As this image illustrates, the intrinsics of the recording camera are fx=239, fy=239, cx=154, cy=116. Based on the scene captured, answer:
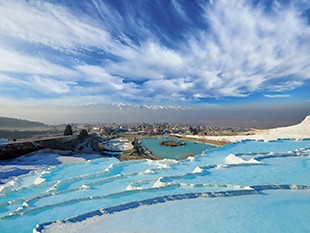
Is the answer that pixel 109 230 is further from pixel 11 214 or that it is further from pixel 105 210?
pixel 11 214

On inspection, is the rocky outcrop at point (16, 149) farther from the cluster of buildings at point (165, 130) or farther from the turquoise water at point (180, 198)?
the cluster of buildings at point (165, 130)

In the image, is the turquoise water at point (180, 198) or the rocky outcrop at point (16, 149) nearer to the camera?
the turquoise water at point (180, 198)

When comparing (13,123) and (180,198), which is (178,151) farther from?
(13,123)

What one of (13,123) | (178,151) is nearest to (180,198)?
(178,151)

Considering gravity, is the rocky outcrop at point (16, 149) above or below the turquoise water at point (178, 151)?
above

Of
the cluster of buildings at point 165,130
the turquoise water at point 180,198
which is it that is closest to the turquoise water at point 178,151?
the turquoise water at point 180,198

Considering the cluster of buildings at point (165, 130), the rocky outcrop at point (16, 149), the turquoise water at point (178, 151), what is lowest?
the turquoise water at point (178, 151)

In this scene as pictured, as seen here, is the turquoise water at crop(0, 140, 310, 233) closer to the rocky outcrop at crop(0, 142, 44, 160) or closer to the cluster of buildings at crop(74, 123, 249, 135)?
the rocky outcrop at crop(0, 142, 44, 160)

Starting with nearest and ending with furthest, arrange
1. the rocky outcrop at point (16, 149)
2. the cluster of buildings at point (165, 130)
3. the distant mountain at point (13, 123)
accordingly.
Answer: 1. the rocky outcrop at point (16, 149)
2. the cluster of buildings at point (165, 130)
3. the distant mountain at point (13, 123)
